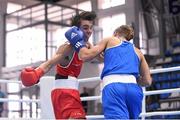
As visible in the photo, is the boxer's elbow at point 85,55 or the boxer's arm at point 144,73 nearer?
the boxer's elbow at point 85,55

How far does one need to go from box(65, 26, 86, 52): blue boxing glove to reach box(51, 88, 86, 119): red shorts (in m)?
0.37

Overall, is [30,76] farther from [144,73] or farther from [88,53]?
[144,73]

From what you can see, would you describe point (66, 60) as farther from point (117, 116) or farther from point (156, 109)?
point (156, 109)

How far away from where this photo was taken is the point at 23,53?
13797 mm

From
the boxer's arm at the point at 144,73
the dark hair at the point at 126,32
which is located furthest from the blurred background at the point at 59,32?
the dark hair at the point at 126,32

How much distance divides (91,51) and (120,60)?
0.60 ft

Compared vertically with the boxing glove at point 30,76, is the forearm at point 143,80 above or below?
below

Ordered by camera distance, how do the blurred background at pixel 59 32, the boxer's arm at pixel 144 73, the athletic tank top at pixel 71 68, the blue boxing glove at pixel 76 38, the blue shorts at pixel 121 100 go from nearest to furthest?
the blue shorts at pixel 121 100 → the blue boxing glove at pixel 76 38 → the boxer's arm at pixel 144 73 → the athletic tank top at pixel 71 68 → the blurred background at pixel 59 32

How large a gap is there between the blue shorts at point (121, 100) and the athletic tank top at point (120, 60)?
0.09 metres

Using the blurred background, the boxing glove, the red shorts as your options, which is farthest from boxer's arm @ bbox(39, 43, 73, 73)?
the blurred background

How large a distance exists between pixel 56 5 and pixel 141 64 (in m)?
11.5

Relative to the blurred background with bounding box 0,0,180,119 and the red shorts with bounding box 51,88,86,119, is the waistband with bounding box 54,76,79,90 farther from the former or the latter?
the blurred background with bounding box 0,0,180,119

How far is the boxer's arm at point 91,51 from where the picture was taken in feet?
7.90

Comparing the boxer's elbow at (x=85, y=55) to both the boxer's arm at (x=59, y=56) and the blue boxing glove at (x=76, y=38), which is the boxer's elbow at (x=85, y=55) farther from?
the boxer's arm at (x=59, y=56)
